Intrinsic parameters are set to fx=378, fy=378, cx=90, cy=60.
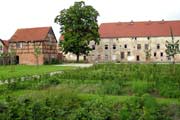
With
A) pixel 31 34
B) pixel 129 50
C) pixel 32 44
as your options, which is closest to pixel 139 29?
pixel 129 50

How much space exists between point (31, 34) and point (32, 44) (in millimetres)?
2308

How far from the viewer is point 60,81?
24.2m

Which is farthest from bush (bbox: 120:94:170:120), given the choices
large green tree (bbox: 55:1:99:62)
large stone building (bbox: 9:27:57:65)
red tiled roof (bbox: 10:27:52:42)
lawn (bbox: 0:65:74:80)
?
red tiled roof (bbox: 10:27:52:42)

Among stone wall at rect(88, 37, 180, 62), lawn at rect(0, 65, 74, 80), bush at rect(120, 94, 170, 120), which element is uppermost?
stone wall at rect(88, 37, 180, 62)

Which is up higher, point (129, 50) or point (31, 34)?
point (31, 34)

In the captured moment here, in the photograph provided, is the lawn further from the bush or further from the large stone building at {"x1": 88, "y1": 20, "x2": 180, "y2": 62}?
the large stone building at {"x1": 88, "y1": 20, "x2": 180, "y2": 62}

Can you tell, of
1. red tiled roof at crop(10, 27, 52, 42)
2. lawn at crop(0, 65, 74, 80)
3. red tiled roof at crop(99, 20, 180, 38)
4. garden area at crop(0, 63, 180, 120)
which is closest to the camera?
garden area at crop(0, 63, 180, 120)

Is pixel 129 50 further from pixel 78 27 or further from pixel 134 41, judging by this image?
pixel 78 27

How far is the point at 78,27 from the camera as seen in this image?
205 feet

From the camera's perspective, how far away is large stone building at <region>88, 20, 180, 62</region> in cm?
7500

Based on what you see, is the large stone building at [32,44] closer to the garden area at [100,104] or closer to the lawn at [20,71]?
the lawn at [20,71]

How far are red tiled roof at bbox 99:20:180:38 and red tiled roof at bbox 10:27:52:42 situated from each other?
52.6ft

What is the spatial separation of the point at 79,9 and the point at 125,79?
40478 mm

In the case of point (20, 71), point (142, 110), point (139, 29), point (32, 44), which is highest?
point (139, 29)
